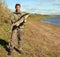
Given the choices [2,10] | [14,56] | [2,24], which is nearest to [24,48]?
[14,56]

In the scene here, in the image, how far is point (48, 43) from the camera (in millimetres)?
16891

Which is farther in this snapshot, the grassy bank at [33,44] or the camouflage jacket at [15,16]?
the grassy bank at [33,44]

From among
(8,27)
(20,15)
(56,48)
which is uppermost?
(20,15)

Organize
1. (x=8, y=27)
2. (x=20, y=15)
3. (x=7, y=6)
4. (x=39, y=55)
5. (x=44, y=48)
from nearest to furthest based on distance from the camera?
1. (x=20, y=15)
2. (x=39, y=55)
3. (x=44, y=48)
4. (x=8, y=27)
5. (x=7, y=6)

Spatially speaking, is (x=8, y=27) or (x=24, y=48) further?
(x=8, y=27)

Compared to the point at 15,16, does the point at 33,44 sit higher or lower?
lower

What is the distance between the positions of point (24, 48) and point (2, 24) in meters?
2.79

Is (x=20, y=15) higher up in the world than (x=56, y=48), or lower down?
higher up

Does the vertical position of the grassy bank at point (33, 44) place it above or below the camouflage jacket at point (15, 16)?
below

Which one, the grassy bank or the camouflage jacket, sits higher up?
the camouflage jacket

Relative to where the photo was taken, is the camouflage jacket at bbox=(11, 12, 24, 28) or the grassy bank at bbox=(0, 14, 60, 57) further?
the grassy bank at bbox=(0, 14, 60, 57)

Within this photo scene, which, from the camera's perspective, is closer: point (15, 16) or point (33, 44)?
point (15, 16)

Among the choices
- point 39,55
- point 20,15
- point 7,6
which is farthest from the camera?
point 7,6

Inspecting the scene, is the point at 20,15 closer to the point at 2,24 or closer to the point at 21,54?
the point at 21,54
